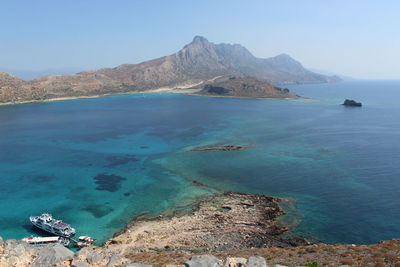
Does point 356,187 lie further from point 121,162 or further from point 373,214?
point 121,162

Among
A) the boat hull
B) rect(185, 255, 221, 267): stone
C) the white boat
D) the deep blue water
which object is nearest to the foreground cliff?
rect(185, 255, 221, 267): stone

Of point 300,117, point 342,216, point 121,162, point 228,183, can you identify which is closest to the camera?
point 342,216

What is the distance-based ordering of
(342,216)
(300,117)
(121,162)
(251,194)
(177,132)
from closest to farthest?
1. (342,216)
2. (251,194)
3. (121,162)
4. (177,132)
5. (300,117)

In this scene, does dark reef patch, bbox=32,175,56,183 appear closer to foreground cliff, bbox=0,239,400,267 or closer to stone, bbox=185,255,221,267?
foreground cliff, bbox=0,239,400,267

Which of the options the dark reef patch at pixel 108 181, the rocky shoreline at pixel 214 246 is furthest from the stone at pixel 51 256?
the dark reef patch at pixel 108 181

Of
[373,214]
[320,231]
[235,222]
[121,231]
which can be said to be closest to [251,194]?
[235,222]
